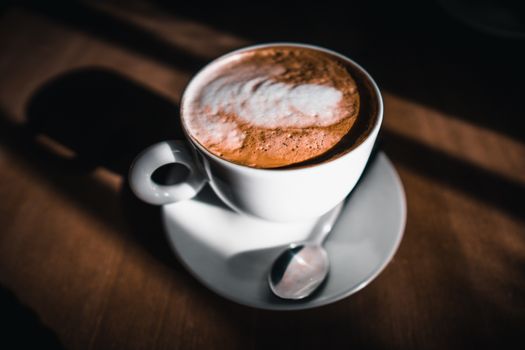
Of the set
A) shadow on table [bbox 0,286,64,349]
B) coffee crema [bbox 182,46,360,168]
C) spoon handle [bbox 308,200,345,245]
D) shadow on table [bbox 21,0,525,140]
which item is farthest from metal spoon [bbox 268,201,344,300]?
shadow on table [bbox 21,0,525,140]

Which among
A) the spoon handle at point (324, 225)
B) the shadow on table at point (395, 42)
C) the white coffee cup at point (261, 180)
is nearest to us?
the white coffee cup at point (261, 180)

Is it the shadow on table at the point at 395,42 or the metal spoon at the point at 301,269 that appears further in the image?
the shadow on table at the point at 395,42

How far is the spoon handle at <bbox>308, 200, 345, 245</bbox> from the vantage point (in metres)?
0.62

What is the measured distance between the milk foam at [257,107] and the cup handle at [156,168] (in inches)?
1.9

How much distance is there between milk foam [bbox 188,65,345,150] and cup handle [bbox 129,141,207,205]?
0.16 feet

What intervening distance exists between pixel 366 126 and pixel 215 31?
2.44ft

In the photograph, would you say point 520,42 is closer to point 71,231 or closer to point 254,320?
point 254,320

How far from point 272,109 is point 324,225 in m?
0.24

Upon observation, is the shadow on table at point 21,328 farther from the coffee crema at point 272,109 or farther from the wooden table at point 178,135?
the coffee crema at point 272,109

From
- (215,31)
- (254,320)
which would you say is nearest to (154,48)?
(215,31)

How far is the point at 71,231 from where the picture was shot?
655 mm

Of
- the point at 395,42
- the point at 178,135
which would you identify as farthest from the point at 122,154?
the point at 395,42

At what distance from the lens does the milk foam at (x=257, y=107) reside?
0.56 metres

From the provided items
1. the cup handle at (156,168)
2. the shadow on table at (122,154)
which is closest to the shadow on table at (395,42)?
the shadow on table at (122,154)
